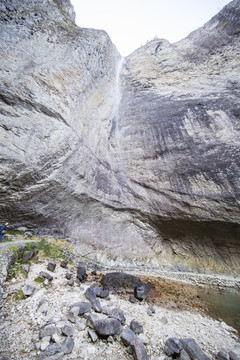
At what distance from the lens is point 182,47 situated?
17.6 m

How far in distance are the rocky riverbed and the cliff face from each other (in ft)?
11.5

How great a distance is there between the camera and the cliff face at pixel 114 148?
7629 mm

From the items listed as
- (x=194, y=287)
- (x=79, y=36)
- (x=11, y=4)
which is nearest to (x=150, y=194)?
(x=194, y=287)

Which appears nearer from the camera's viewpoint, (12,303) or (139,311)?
(12,303)

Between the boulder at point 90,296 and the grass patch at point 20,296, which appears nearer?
the grass patch at point 20,296

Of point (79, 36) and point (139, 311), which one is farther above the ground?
point (79, 36)

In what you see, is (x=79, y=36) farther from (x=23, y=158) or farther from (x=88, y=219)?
(x=88, y=219)

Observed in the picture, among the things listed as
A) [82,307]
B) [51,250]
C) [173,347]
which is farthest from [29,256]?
[173,347]

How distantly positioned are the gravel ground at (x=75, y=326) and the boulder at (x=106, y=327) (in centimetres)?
15

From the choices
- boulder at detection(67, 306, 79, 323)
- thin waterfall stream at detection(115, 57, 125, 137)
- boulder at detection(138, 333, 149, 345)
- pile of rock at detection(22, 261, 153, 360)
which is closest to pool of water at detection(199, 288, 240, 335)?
boulder at detection(138, 333, 149, 345)

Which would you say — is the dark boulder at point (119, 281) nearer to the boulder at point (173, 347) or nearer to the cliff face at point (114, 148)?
the cliff face at point (114, 148)

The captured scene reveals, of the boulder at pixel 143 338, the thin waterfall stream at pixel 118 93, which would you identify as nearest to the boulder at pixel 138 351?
the boulder at pixel 143 338

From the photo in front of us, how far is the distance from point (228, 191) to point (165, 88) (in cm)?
1124

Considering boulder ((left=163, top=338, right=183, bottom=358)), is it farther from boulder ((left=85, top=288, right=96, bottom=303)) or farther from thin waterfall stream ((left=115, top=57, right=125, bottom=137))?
thin waterfall stream ((left=115, top=57, right=125, bottom=137))
